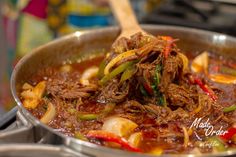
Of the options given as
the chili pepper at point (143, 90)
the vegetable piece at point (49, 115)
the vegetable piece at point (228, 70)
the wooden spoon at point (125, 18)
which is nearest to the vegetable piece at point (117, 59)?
the chili pepper at point (143, 90)

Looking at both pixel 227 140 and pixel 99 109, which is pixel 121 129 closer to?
pixel 99 109

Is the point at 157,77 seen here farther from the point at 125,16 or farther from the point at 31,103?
the point at 125,16

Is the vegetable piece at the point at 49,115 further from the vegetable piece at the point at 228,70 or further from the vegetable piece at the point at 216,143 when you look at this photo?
the vegetable piece at the point at 228,70

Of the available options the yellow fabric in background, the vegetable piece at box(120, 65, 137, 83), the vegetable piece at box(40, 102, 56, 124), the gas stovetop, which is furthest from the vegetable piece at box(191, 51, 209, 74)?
the yellow fabric in background

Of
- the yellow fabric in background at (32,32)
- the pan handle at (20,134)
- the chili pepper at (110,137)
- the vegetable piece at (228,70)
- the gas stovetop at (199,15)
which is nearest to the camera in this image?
the pan handle at (20,134)

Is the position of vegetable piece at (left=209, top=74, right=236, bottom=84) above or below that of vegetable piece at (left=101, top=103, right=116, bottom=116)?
above

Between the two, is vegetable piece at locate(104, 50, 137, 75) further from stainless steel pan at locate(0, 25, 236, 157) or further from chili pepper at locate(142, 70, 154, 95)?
stainless steel pan at locate(0, 25, 236, 157)

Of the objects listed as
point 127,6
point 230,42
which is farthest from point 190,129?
point 127,6
